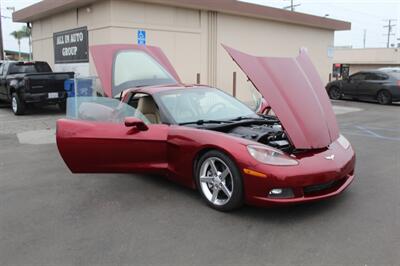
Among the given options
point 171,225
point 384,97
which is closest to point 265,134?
point 171,225

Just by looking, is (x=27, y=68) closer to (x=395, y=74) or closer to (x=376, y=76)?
(x=376, y=76)

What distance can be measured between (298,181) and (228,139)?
79cm

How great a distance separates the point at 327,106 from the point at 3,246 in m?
3.66

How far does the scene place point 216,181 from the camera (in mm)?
4055

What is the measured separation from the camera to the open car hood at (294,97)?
409 cm

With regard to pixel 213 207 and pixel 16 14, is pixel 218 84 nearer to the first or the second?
pixel 16 14

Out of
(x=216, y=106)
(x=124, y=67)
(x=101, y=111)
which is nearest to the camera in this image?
(x=101, y=111)

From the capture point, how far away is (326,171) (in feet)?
12.6

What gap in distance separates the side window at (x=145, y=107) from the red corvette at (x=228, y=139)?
0.01 metres

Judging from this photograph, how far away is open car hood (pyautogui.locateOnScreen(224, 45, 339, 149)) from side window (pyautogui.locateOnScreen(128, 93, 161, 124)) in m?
1.26

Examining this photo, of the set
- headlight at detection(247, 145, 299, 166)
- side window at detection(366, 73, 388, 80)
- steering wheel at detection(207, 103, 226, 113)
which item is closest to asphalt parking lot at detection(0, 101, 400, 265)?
headlight at detection(247, 145, 299, 166)

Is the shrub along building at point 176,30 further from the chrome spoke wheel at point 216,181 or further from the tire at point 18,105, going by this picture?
the chrome spoke wheel at point 216,181

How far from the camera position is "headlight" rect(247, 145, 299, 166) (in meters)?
3.76

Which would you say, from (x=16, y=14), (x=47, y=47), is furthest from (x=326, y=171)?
(x=16, y=14)
